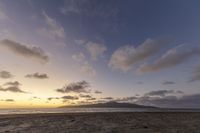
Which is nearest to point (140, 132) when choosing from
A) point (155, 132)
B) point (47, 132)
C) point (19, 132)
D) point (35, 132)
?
point (155, 132)

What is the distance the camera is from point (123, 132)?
18.0 meters

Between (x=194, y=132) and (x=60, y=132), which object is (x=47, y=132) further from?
(x=194, y=132)

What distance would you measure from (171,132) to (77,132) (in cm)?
973

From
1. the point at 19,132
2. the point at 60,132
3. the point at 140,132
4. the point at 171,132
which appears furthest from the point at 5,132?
the point at 171,132

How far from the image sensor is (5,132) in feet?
60.0

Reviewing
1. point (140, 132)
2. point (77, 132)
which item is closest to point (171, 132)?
point (140, 132)

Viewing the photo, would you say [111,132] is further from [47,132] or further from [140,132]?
[47,132]

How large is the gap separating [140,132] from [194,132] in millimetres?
5374

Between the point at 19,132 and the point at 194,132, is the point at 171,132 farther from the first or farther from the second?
the point at 19,132

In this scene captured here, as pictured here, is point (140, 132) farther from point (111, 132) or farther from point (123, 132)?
point (111, 132)

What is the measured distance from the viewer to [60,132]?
726 inches

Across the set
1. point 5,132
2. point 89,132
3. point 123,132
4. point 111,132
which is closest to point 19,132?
point 5,132

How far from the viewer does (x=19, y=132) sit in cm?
1819

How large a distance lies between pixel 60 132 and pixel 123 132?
6.59 meters
